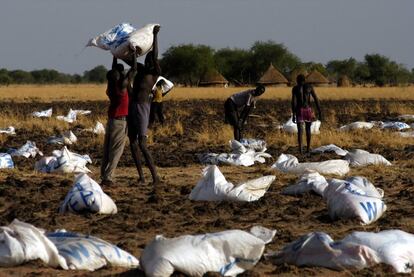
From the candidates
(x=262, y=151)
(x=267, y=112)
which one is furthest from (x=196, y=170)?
(x=267, y=112)

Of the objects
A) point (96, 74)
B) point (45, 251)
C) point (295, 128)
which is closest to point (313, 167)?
point (45, 251)

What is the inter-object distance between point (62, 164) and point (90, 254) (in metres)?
5.84

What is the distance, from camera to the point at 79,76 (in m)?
132

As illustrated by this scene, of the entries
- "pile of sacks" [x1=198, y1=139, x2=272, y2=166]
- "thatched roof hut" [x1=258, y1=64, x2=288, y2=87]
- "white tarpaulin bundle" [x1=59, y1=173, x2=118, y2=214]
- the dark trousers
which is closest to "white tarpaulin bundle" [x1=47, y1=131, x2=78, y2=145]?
the dark trousers

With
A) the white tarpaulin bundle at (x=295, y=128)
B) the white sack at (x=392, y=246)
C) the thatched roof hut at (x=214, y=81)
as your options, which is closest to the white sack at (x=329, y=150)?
the white tarpaulin bundle at (x=295, y=128)

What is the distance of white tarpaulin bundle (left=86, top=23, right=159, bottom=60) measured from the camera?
384 inches

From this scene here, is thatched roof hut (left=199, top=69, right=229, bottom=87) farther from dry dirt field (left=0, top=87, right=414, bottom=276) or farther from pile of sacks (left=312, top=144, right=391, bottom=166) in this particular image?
pile of sacks (left=312, top=144, right=391, bottom=166)

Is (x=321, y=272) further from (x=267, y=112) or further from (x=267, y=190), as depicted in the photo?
(x=267, y=112)

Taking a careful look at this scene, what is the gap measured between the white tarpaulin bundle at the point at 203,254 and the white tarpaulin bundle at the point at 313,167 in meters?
5.22

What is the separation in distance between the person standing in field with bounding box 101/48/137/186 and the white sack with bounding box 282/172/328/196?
1809mm

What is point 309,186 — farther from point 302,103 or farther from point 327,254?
point 302,103

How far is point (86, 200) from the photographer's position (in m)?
7.96

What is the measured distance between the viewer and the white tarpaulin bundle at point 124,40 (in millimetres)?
9742

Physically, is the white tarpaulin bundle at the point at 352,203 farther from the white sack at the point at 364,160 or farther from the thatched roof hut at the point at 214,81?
the thatched roof hut at the point at 214,81
